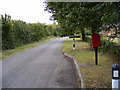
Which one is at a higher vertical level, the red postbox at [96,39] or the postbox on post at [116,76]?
the red postbox at [96,39]

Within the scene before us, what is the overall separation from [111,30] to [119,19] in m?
1.27

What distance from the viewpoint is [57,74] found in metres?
8.61

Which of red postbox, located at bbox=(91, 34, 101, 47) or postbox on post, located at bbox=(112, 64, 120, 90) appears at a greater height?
red postbox, located at bbox=(91, 34, 101, 47)

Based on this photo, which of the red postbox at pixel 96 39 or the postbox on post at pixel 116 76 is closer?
the postbox on post at pixel 116 76

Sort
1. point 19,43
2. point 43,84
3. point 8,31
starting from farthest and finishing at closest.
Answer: point 19,43 < point 8,31 < point 43,84

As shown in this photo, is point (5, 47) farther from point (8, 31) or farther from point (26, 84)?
point (26, 84)

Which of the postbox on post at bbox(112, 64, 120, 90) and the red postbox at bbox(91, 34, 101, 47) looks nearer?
the postbox on post at bbox(112, 64, 120, 90)

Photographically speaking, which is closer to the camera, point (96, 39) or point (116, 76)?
point (116, 76)

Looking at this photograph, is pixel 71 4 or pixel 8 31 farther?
pixel 8 31

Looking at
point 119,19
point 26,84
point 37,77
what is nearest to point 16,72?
point 37,77

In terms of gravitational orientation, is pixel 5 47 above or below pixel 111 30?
below

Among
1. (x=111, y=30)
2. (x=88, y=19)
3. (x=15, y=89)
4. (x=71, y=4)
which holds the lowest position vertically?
(x=15, y=89)

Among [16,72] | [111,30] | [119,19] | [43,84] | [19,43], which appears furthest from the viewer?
[19,43]

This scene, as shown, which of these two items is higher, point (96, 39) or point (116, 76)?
point (96, 39)
